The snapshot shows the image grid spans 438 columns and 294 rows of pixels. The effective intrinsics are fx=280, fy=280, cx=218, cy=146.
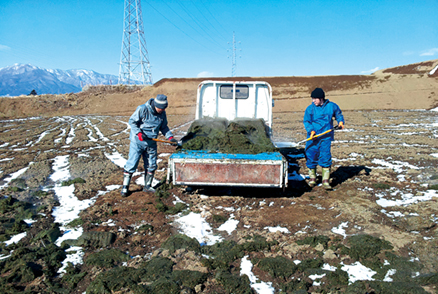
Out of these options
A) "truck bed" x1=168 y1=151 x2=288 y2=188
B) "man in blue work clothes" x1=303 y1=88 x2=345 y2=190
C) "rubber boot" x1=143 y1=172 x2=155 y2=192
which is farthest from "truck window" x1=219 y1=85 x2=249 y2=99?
"truck bed" x1=168 y1=151 x2=288 y2=188

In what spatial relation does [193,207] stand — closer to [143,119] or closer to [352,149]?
[143,119]

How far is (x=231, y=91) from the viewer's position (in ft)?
22.6

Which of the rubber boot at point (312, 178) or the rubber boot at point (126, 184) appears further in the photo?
the rubber boot at point (312, 178)

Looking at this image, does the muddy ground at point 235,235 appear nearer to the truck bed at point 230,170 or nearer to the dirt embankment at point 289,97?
the truck bed at point 230,170

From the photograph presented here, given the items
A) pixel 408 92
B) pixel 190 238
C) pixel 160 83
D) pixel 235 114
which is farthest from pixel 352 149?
pixel 160 83

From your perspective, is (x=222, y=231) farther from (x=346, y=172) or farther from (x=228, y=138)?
(x=346, y=172)

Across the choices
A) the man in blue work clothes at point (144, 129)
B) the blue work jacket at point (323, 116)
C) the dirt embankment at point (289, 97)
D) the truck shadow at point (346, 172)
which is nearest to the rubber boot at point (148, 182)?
the man in blue work clothes at point (144, 129)

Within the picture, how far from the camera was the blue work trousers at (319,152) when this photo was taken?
Result: 16.4ft

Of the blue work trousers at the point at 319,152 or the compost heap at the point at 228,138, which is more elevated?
the compost heap at the point at 228,138

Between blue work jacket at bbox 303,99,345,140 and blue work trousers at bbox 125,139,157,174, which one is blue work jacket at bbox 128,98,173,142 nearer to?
blue work trousers at bbox 125,139,157,174

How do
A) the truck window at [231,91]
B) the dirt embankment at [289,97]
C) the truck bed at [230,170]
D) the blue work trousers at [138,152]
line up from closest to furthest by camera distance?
the truck bed at [230,170] < the blue work trousers at [138,152] < the truck window at [231,91] < the dirt embankment at [289,97]

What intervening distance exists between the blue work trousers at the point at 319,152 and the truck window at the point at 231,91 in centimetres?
231

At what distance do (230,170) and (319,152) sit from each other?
78.9 inches

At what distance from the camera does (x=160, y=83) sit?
114 feet
